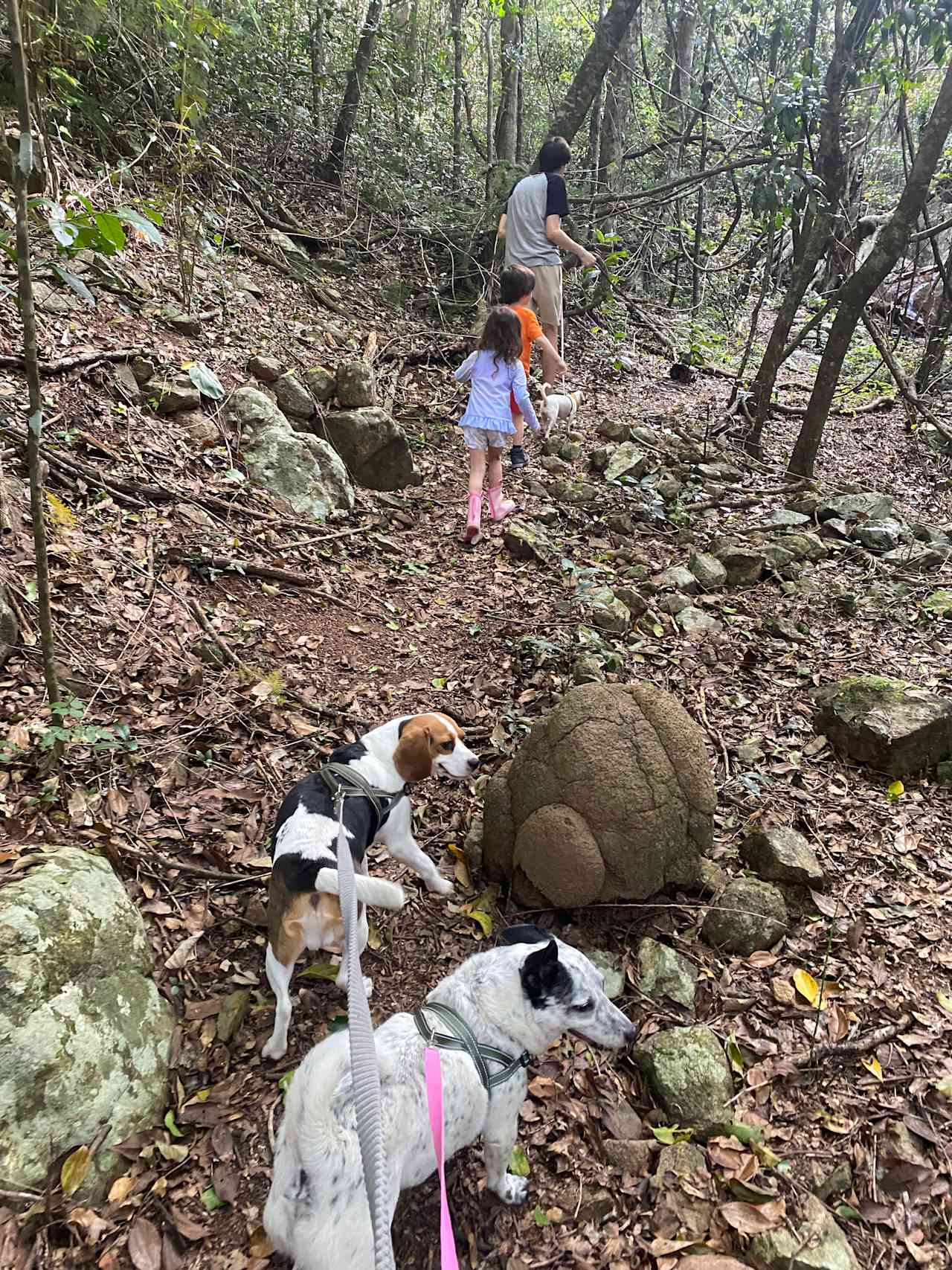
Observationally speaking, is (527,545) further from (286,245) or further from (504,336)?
(286,245)

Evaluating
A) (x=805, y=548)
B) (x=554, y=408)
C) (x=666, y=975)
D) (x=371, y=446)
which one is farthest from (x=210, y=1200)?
(x=554, y=408)

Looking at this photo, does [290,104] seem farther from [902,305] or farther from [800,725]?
[800,725]

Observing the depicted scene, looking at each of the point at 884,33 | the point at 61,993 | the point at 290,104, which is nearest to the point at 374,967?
the point at 61,993

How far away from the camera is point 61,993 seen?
2441 mm

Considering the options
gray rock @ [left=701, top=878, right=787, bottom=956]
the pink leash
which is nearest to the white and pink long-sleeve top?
gray rock @ [left=701, top=878, right=787, bottom=956]

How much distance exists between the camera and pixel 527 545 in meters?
6.59

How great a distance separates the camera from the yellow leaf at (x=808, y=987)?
3.17 metres

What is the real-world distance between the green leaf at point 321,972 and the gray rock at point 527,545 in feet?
13.5

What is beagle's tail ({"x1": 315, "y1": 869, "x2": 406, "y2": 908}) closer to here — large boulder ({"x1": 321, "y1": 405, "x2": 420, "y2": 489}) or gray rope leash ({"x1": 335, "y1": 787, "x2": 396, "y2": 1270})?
gray rope leash ({"x1": 335, "y1": 787, "x2": 396, "y2": 1270})

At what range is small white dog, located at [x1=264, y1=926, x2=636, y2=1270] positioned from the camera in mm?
1955

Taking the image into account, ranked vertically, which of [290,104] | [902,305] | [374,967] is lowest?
[374,967]

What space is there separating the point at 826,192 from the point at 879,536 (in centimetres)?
412

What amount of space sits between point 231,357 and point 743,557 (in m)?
5.19

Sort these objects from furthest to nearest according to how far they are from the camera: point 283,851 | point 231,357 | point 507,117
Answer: point 507,117, point 231,357, point 283,851
